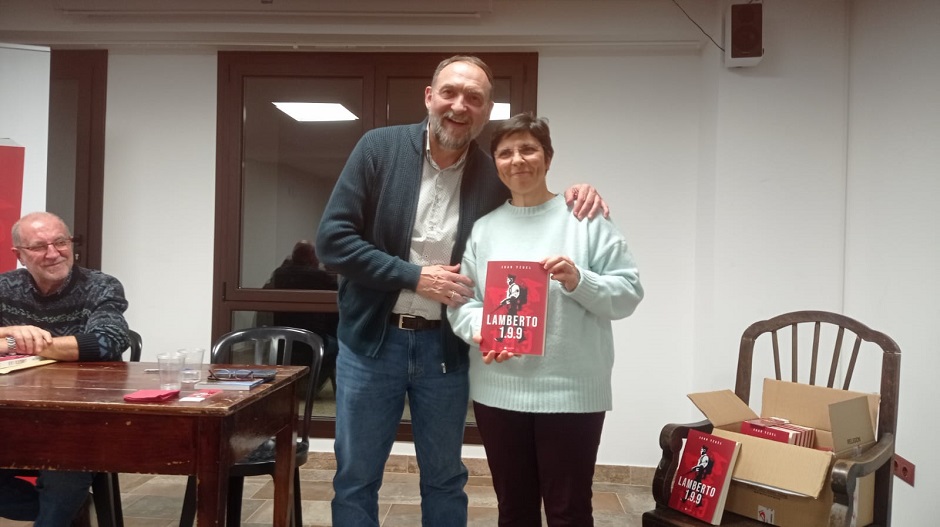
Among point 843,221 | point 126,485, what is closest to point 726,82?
point 843,221

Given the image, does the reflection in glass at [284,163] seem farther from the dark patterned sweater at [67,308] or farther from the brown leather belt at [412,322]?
the brown leather belt at [412,322]

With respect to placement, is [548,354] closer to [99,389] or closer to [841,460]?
[841,460]

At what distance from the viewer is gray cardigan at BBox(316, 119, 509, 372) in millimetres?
1537

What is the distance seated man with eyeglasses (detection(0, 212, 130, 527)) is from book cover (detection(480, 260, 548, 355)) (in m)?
1.38

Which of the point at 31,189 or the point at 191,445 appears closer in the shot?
the point at 191,445

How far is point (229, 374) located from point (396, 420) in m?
0.50

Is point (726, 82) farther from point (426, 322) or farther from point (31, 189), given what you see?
point (31, 189)

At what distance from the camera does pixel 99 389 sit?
1.53 meters

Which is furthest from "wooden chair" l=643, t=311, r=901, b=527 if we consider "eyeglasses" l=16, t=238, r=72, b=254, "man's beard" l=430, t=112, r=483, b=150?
"eyeglasses" l=16, t=238, r=72, b=254

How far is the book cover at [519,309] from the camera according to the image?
136cm

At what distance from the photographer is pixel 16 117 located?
2863mm

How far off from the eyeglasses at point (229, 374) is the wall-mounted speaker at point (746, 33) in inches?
99.0

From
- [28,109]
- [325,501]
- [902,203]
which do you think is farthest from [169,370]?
[902,203]

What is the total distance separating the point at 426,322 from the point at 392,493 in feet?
5.63
